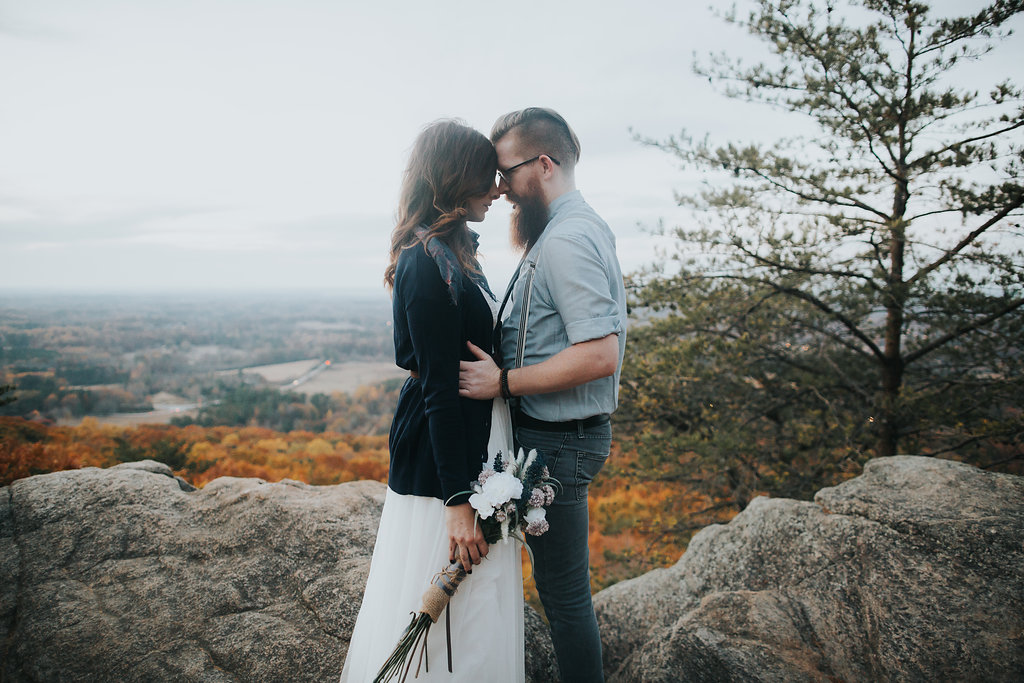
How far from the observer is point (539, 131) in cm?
211

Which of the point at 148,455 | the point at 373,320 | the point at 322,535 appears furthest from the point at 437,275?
the point at 373,320

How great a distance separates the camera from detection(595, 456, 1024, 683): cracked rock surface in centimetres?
220

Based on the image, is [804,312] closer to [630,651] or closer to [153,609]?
[630,651]

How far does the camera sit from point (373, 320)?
106 ft

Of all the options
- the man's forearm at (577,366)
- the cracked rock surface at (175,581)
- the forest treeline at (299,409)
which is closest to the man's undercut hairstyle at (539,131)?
the man's forearm at (577,366)

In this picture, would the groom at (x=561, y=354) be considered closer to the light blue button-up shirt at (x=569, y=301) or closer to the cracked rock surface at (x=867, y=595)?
the light blue button-up shirt at (x=569, y=301)

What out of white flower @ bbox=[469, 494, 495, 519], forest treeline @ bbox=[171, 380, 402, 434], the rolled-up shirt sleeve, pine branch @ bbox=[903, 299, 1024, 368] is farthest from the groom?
forest treeline @ bbox=[171, 380, 402, 434]

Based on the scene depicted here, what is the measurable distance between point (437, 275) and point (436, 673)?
4.73 ft

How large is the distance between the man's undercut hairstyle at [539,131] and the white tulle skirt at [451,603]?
106cm

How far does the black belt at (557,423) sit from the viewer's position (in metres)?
1.99

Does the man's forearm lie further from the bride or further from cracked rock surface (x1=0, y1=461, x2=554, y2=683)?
cracked rock surface (x1=0, y1=461, x2=554, y2=683)

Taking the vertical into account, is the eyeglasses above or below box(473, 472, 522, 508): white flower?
above

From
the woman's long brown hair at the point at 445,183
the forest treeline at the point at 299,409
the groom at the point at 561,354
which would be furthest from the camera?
the forest treeline at the point at 299,409

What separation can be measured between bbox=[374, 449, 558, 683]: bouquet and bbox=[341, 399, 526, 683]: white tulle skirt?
0.15ft
